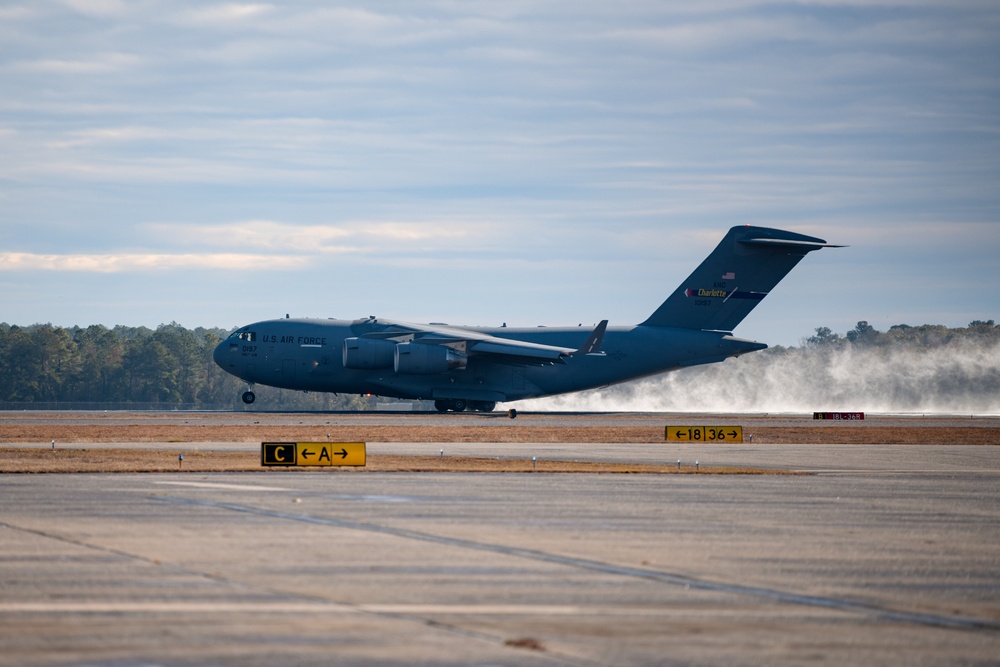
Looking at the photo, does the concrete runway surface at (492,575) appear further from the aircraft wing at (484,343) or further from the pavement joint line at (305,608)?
the aircraft wing at (484,343)

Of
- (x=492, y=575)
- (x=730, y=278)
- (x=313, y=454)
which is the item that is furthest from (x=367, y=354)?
(x=492, y=575)

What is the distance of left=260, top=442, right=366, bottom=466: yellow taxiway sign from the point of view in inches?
1372

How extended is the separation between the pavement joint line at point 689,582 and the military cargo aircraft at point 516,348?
5102 cm

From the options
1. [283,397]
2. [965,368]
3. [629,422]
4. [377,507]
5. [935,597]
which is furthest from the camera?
[283,397]

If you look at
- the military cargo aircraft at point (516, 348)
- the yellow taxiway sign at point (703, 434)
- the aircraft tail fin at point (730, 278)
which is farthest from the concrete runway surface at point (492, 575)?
the aircraft tail fin at point (730, 278)

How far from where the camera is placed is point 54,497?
2478 centimetres

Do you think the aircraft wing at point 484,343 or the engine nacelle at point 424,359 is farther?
the aircraft wing at point 484,343

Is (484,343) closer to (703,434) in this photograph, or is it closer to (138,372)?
(703,434)

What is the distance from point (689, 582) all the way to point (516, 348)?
58.2 m

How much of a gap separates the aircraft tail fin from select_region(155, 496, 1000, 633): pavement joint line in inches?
2215

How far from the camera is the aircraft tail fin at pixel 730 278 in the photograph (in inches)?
2982

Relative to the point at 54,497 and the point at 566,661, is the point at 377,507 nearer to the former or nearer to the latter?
the point at 54,497

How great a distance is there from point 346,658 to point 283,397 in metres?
164

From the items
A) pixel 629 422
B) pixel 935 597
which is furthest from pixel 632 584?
pixel 629 422
